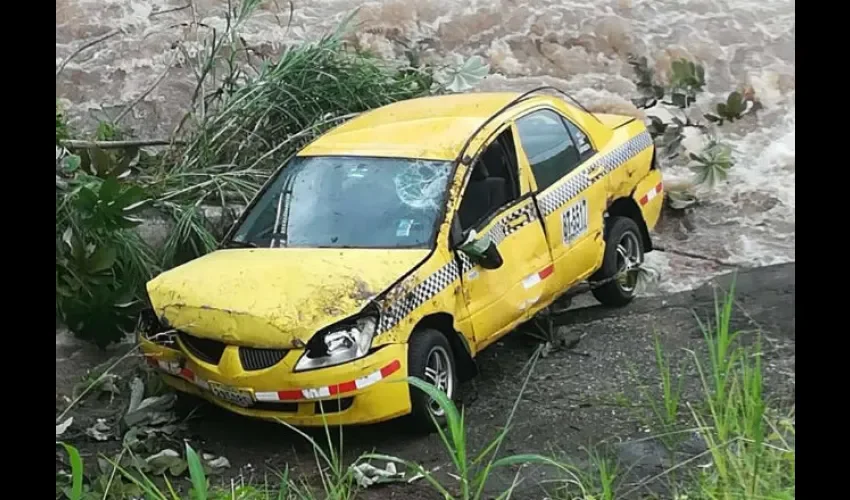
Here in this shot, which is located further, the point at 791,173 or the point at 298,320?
the point at 791,173

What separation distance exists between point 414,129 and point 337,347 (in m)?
0.98

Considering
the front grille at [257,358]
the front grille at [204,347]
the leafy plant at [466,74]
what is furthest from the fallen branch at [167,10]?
the front grille at [257,358]

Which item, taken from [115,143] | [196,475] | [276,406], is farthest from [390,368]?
[115,143]

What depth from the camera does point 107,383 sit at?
3.36m

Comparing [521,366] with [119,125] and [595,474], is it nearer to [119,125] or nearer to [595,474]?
[595,474]

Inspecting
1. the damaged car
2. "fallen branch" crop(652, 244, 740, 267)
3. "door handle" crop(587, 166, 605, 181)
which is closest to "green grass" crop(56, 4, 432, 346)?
the damaged car

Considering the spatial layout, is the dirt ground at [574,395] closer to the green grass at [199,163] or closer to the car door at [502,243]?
the car door at [502,243]

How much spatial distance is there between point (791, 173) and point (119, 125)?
95.0 inches

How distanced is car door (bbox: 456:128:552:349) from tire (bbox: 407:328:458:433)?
0.19 metres

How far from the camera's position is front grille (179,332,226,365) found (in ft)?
10.0

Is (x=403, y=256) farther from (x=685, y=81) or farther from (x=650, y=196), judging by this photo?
(x=685, y=81)

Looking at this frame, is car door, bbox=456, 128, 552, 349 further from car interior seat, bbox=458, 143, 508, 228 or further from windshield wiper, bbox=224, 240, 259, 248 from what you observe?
windshield wiper, bbox=224, 240, 259, 248

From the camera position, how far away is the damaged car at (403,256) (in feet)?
9.92
